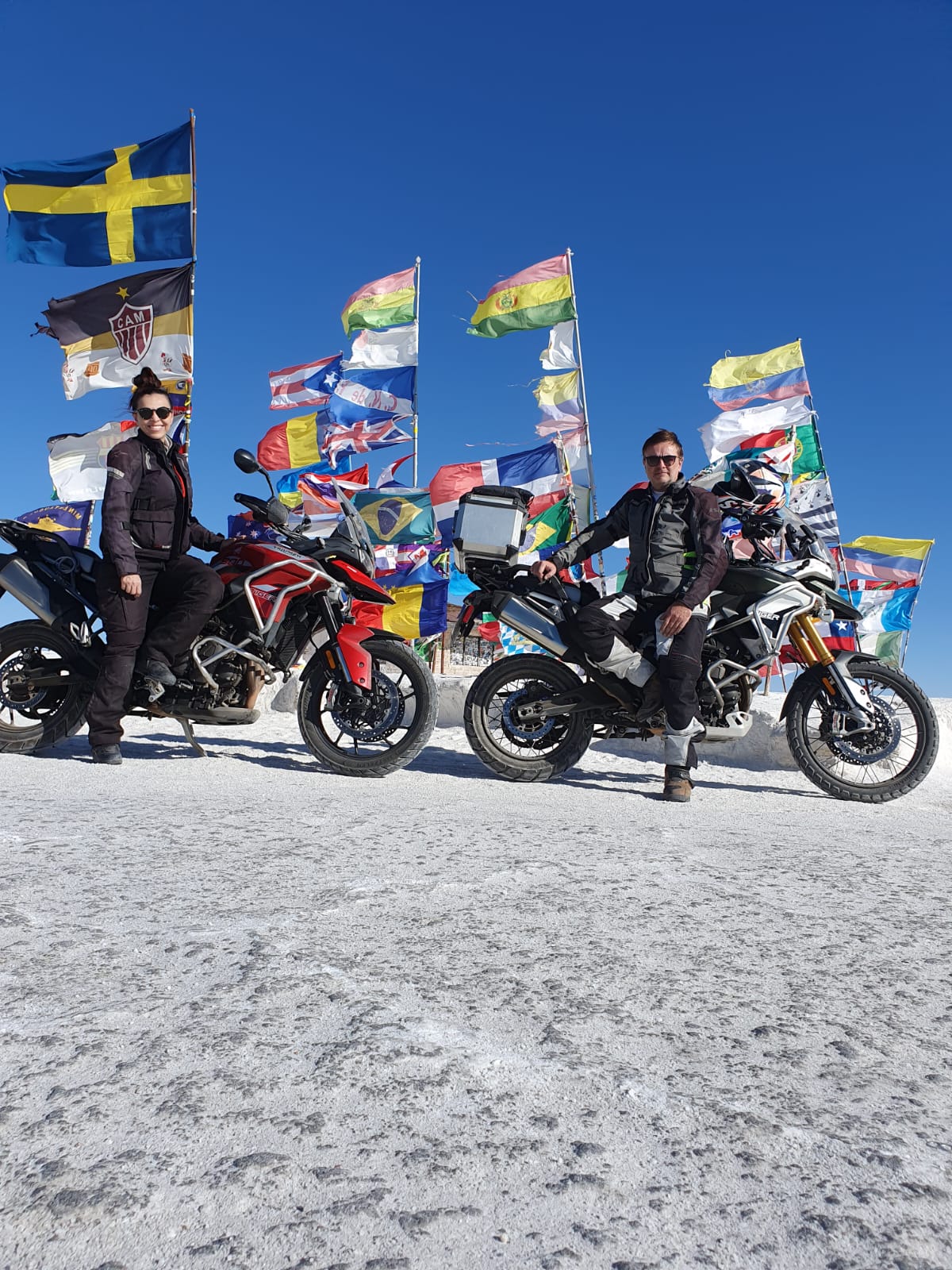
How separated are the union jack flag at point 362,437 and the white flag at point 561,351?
3.80 metres

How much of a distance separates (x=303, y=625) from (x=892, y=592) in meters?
22.4

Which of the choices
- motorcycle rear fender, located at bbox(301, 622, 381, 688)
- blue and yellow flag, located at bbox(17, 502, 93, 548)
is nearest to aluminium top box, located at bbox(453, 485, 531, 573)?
motorcycle rear fender, located at bbox(301, 622, 381, 688)

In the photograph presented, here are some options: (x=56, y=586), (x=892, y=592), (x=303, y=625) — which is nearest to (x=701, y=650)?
(x=303, y=625)

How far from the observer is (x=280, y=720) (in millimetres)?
6465

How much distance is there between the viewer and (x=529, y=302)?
1941 cm

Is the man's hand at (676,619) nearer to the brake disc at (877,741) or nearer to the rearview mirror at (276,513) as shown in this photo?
the brake disc at (877,741)

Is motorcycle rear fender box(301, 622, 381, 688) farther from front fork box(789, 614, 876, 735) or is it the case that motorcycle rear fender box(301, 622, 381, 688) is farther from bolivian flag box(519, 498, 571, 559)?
bolivian flag box(519, 498, 571, 559)

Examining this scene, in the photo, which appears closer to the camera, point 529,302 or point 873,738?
point 873,738

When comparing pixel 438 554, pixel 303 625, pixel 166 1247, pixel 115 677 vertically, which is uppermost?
pixel 438 554

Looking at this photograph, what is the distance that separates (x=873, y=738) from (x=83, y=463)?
10347 mm

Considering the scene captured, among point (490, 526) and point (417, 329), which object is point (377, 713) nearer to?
point (490, 526)

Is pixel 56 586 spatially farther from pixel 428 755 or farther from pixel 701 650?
pixel 701 650

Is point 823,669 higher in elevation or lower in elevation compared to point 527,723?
higher

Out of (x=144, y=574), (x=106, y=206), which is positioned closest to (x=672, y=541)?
(x=144, y=574)
